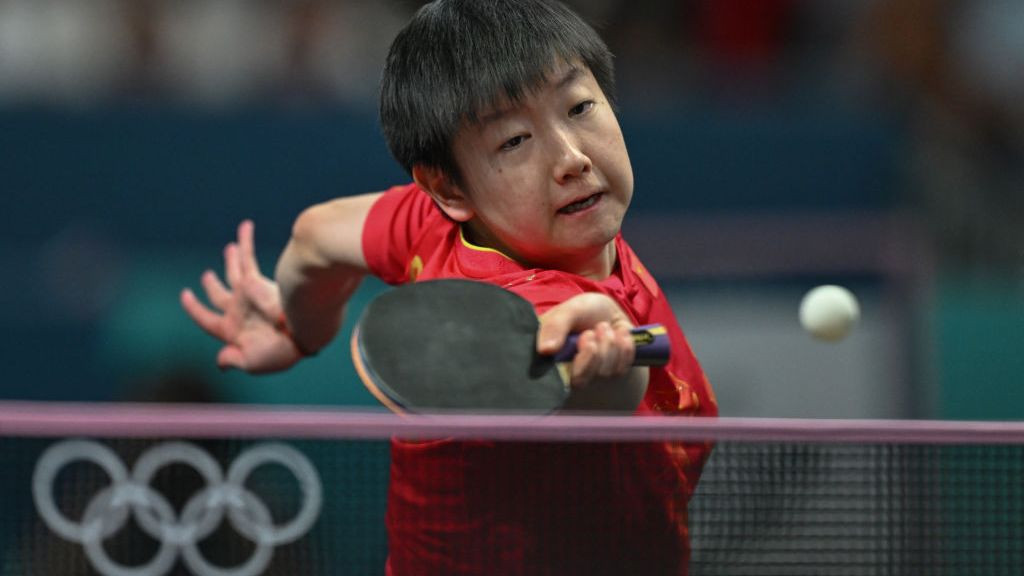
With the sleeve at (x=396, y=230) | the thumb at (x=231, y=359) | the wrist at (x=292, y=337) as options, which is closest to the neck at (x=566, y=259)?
the sleeve at (x=396, y=230)

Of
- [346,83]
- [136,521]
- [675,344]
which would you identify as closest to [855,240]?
[346,83]

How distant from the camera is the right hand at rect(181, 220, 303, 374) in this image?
2.92 m

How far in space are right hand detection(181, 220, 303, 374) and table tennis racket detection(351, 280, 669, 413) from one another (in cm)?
103

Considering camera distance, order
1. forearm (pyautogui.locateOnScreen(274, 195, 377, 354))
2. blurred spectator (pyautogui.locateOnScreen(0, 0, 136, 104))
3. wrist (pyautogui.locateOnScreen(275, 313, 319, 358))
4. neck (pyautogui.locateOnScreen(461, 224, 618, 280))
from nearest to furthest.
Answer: neck (pyautogui.locateOnScreen(461, 224, 618, 280)) → forearm (pyautogui.locateOnScreen(274, 195, 377, 354)) → wrist (pyautogui.locateOnScreen(275, 313, 319, 358)) → blurred spectator (pyautogui.locateOnScreen(0, 0, 136, 104))

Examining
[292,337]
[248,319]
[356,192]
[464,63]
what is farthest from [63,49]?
[464,63]

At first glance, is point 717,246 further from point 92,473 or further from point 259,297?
point 92,473

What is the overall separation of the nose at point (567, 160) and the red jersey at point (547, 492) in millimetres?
150

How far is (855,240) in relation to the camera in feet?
19.2

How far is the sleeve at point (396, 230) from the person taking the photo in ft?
8.58

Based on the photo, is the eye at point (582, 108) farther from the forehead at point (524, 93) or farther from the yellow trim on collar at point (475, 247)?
the yellow trim on collar at point (475, 247)

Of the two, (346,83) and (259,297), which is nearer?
(259,297)

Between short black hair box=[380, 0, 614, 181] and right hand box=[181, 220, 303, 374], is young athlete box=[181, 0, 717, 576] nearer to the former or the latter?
short black hair box=[380, 0, 614, 181]

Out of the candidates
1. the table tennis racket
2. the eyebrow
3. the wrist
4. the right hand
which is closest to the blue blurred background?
the right hand

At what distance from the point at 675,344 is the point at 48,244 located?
150 inches
